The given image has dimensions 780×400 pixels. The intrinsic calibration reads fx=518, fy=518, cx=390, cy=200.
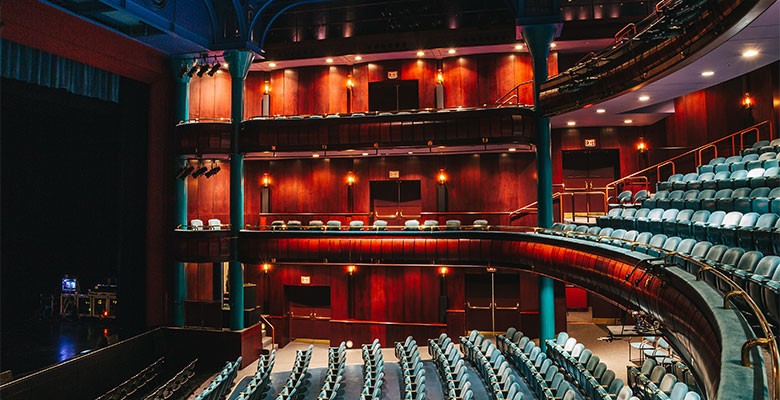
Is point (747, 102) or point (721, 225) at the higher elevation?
point (747, 102)

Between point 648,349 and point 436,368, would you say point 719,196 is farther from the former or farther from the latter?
point 436,368

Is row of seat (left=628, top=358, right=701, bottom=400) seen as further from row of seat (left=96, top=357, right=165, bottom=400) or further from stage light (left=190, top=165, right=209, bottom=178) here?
stage light (left=190, top=165, right=209, bottom=178)

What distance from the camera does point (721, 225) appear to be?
5848 millimetres

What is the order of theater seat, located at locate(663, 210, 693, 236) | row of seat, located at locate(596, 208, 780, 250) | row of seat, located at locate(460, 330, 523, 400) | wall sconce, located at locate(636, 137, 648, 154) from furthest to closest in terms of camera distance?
wall sconce, located at locate(636, 137, 648, 154) < theater seat, located at locate(663, 210, 693, 236) < row of seat, located at locate(460, 330, 523, 400) < row of seat, located at locate(596, 208, 780, 250)

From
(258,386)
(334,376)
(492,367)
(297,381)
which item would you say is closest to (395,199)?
(334,376)

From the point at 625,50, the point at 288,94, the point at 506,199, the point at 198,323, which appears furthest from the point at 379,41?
the point at 198,323

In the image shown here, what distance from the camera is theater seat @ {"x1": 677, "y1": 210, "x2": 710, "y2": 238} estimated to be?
21.2 feet

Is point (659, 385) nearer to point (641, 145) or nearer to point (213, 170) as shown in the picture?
point (641, 145)

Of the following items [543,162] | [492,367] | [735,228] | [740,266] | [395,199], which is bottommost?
[492,367]

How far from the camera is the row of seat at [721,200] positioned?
5.80 metres

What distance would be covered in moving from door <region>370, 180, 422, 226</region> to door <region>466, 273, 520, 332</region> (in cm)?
218

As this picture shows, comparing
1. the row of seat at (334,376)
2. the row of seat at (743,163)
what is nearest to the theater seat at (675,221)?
the row of seat at (743,163)

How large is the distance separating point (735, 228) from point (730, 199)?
110 cm

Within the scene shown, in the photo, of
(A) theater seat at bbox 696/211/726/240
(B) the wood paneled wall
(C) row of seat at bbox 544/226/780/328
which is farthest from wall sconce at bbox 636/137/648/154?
(C) row of seat at bbox 544/226/780/328
